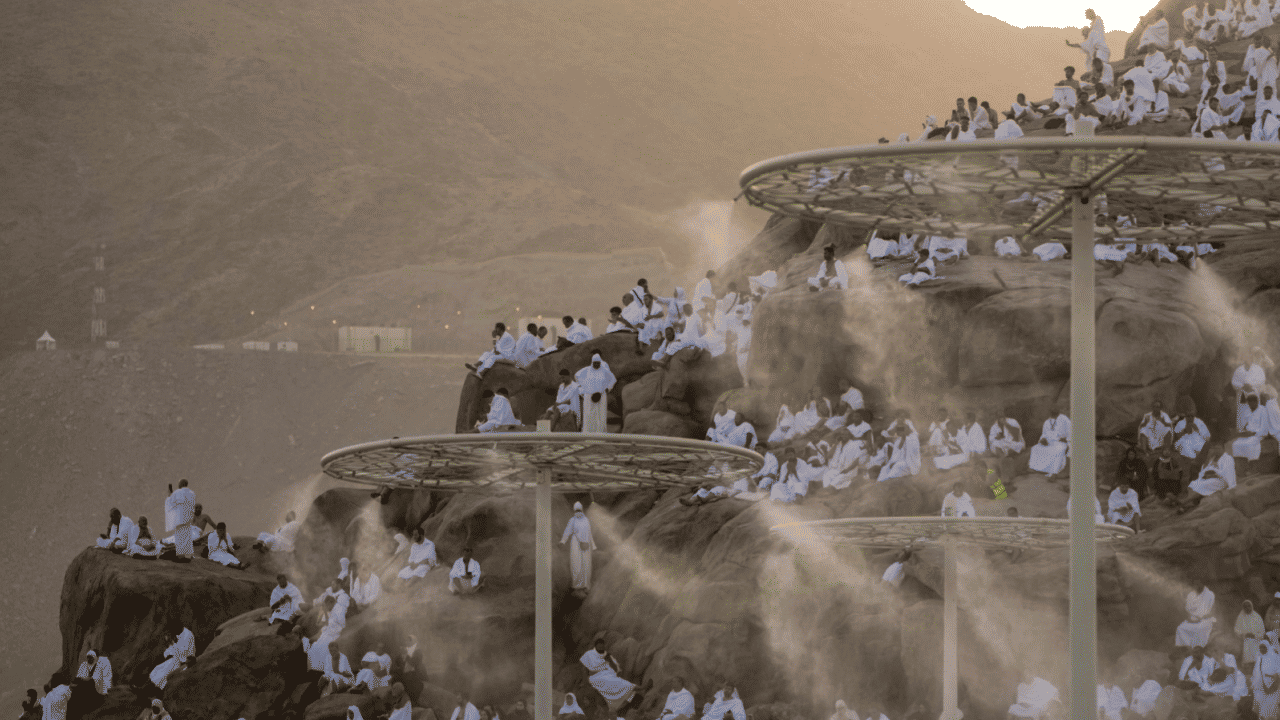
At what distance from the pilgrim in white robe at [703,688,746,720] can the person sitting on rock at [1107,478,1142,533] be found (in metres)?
6.16

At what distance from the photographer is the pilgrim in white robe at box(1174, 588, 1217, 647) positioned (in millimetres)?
20828

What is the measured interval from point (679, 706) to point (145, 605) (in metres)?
14.0

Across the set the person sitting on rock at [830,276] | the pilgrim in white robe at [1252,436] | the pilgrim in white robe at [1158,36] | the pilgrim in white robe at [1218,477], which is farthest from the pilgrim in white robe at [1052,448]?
the pilgrim in white robe at [1158,36]

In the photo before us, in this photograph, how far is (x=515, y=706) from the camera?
25.0m

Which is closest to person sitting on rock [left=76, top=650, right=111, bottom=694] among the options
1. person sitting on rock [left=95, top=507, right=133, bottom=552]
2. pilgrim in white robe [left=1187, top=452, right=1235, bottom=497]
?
person sitting on rock [left=95, top=507, right=133, bottom=552]

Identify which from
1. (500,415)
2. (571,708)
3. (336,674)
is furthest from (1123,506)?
(336,674)

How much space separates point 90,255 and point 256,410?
939 inches

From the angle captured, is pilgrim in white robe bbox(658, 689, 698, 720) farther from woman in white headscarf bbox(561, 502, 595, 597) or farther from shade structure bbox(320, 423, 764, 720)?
woman in white headscarf bbox(561, 502, 595, 597)

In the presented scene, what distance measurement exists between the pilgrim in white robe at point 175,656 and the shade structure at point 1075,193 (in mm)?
20065

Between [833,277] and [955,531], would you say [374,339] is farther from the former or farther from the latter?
[955,531]

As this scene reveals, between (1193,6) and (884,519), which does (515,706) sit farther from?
(1193,6)

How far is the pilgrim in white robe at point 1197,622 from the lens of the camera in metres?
20.8

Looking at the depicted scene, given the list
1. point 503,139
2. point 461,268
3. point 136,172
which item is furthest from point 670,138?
point 136,172

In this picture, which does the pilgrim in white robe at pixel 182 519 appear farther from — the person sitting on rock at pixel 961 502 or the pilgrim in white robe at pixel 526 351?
the person sitting on rock at pixel 961 502
